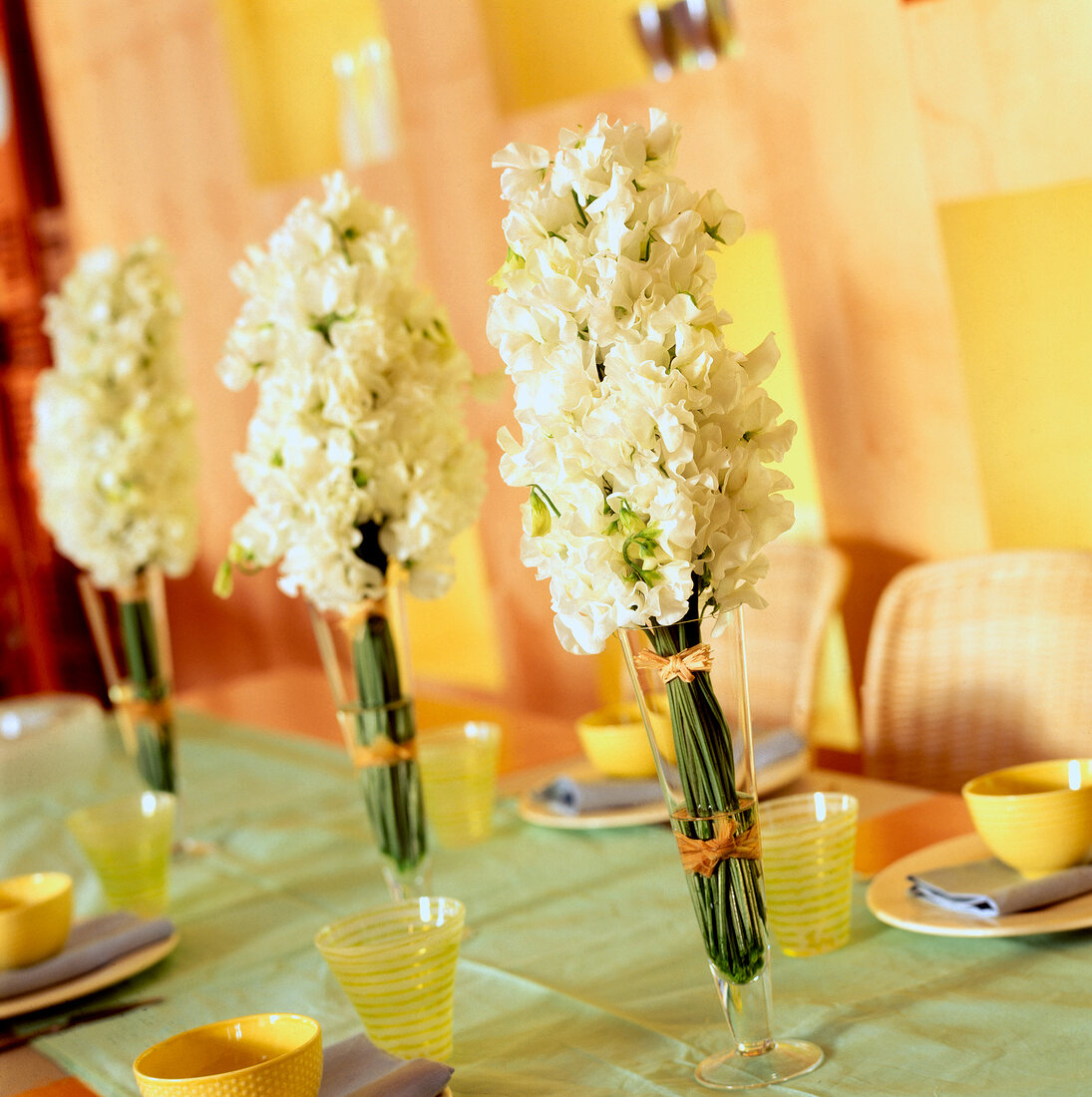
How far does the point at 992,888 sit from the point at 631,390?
1.77 feet

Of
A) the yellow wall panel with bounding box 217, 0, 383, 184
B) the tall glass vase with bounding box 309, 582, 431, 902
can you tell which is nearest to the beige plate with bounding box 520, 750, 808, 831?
the tall glass vase with bounding box 309, 582, 431, 902

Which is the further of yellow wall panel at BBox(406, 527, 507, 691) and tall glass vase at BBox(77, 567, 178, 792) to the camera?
yellow wall panel at BBox(406, 527, 507, 691)

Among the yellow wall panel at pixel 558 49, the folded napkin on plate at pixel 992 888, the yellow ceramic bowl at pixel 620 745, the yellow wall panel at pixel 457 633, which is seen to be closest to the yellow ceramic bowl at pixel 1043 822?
the folded napkin on plate at pixel 992 888

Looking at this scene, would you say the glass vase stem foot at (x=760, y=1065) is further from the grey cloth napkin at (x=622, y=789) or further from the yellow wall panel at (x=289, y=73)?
the yellow wall panel at (x=289, y=73)

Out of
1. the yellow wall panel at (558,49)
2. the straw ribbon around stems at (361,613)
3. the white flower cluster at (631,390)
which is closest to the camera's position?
the white flower cluster at (631,390)

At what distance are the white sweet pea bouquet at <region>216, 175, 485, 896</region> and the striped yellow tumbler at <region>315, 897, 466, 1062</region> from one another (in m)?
0.33

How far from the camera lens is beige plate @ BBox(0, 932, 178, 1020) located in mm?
1329

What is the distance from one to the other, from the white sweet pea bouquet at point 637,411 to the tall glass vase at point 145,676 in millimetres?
1156

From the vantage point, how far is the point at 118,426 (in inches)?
79.3

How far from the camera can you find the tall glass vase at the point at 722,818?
39.1 inches

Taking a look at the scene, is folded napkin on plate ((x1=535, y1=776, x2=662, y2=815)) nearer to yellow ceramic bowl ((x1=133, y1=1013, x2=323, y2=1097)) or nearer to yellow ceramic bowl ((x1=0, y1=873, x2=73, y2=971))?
yellow ceramic bowl ((x1=0, y1=873, x2=73, y2=971))

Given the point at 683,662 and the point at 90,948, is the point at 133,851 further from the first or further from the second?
the point at 683,662

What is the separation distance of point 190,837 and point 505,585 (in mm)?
1242

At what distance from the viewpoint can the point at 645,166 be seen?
3.14ft
